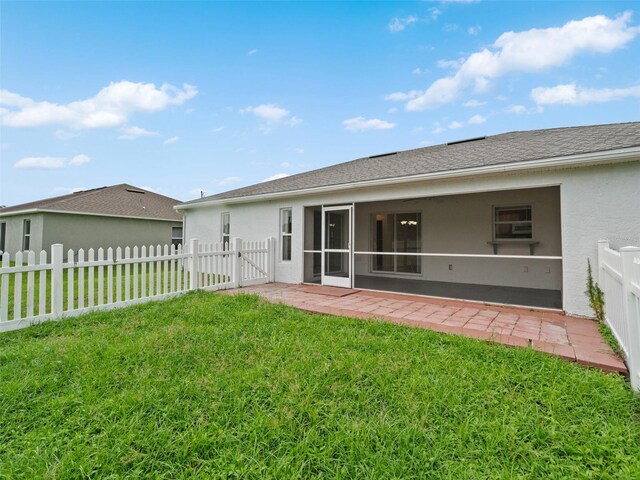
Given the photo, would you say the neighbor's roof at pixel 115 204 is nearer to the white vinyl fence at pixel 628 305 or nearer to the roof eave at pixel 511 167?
the roof eave at pixel 511 167

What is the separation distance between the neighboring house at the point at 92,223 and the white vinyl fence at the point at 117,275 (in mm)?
9323

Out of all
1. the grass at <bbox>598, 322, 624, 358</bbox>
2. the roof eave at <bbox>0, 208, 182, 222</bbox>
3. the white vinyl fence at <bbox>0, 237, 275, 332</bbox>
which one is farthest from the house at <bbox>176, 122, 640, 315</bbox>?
the roof eave at <bbox>0, 208, 182, 222</bbox>

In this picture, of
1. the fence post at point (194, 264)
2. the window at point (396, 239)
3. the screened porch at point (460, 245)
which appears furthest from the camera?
the window at point (396, 239)

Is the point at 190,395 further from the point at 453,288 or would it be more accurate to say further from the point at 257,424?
the point at 453,288

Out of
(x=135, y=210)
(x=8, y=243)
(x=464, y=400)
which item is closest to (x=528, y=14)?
(x=464, y=400)

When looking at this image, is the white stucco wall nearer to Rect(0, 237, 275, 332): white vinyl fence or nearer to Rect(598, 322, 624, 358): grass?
Rect(598, 322, 624, 358): grass

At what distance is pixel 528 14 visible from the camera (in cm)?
833

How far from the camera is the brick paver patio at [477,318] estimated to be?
11.1 ft

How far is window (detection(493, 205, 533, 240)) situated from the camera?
795 centimetres

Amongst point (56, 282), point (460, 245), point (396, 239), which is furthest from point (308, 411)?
point (396, 239)

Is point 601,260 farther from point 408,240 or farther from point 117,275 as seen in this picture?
point 117,275

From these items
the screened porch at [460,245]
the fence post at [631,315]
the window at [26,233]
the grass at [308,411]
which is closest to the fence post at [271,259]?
the screened porch at [460,245]

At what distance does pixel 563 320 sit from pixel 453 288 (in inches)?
128

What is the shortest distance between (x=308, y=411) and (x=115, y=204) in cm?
1940
